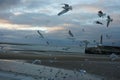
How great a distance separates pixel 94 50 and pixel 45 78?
44.4 metres

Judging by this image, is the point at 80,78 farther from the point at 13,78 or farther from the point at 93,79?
the point at 13,78

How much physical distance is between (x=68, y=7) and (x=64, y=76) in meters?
5.85

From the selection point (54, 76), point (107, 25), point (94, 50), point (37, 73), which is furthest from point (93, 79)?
point (94, 50)

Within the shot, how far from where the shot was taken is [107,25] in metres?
16.4

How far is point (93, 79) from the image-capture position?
2086 centimetres

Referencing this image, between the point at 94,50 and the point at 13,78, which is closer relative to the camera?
the point at 13,78

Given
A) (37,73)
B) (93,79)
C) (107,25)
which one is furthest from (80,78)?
(107,25)

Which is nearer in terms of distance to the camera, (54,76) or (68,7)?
(68,7)

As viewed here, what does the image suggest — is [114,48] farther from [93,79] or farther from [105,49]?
[93,79]

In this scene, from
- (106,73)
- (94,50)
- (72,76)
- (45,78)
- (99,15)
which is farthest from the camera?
(94,50)

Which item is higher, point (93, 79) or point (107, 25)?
point (107, 25)

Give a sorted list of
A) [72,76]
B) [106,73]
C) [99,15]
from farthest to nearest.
Answer: [106,73] < [72,76] < [99,15]

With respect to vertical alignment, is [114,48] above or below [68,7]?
below

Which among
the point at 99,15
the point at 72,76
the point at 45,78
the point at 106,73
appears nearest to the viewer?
the point at 99,15
